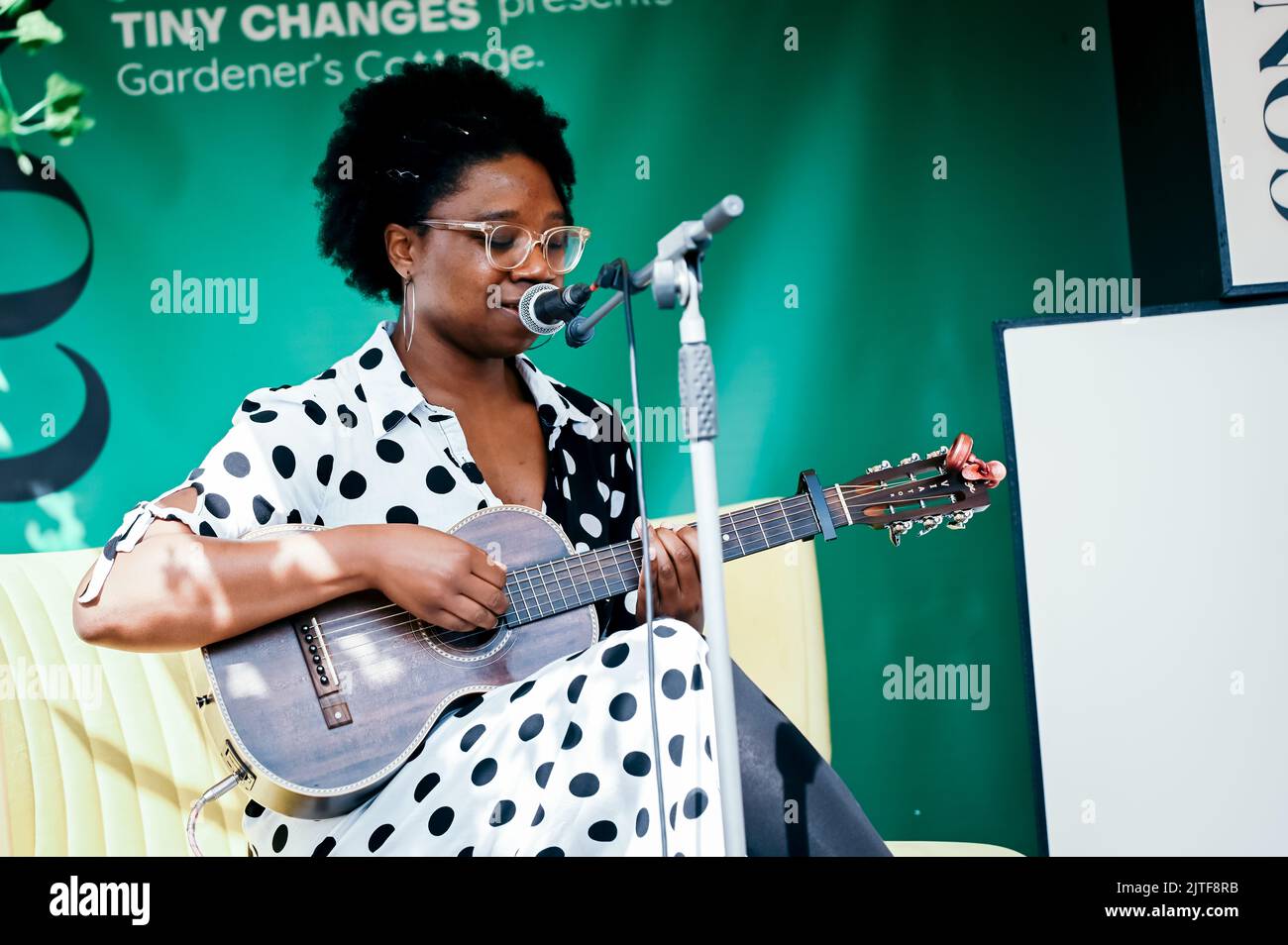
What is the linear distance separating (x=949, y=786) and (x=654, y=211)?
1595 millimetres

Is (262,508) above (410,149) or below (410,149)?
below

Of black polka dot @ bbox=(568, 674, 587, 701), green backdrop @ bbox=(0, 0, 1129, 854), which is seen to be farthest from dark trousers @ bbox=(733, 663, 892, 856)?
green backdrop @ bbox=(0, 0, 1129, 854)

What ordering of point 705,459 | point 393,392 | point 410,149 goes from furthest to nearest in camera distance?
point 410,149 < point 393,392 < point 705,459

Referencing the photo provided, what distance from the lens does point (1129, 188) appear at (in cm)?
294

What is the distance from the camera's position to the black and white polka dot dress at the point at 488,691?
1.72 m

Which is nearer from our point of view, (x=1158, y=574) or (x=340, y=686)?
(x=340, y=686)

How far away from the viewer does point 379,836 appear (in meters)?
1.89

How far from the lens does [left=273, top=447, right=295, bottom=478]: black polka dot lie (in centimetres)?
213

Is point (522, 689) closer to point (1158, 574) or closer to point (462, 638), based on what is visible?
point (462, 638)

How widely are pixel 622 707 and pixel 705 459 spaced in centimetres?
45

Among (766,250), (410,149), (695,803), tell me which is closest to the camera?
(695,803)

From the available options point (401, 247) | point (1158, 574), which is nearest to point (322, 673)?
point (401, 247)

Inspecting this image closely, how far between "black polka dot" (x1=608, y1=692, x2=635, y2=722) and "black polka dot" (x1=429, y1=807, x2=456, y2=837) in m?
0.31
